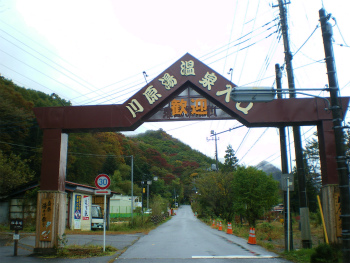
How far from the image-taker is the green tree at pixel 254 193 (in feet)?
104

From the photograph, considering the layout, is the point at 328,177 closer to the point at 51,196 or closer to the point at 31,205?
the point at 51,196

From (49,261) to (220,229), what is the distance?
19.8m

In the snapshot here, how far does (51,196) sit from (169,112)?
17.6 feet

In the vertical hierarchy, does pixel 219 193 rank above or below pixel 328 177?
below

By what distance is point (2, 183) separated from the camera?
2603cm

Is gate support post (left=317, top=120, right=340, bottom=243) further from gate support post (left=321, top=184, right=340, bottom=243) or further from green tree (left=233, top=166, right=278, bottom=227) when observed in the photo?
green tree (left=233, top=166, right=278, bottom=227)

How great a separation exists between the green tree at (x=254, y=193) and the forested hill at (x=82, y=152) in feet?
42.5

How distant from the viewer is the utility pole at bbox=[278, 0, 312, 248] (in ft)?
43.7

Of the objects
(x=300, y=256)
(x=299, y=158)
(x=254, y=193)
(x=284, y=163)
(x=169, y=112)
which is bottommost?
(x=300, y=256)

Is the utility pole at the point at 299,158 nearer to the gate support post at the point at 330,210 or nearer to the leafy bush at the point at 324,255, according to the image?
the gate support post at the point at 330,210

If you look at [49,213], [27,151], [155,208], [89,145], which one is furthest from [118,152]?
[49,213]

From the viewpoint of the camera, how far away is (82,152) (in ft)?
190

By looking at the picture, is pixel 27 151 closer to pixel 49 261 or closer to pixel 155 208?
pixel 155 208

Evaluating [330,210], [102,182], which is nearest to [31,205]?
[102,182]
